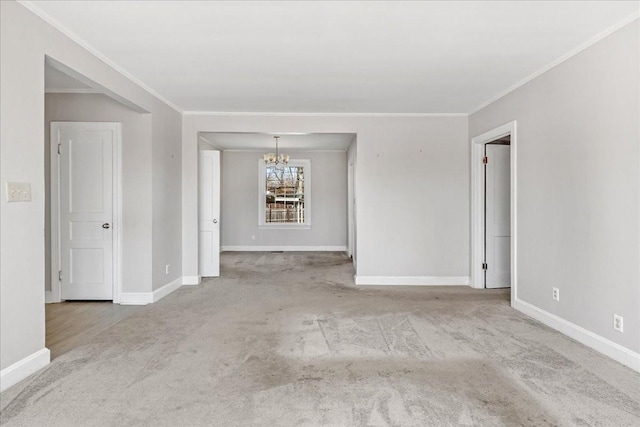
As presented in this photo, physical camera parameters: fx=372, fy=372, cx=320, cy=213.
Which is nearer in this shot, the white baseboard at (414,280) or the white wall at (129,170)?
the white wall at (129,170)

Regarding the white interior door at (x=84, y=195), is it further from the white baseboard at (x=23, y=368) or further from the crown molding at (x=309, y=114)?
the white baseboard at (x=23, y=368)

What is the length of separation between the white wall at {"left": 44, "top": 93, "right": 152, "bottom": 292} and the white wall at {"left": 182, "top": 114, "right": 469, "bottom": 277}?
1043 mm

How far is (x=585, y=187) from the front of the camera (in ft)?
10.4

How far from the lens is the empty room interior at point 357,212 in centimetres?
239

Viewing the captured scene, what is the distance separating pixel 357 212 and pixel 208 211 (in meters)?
2.39

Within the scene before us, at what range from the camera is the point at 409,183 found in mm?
5582

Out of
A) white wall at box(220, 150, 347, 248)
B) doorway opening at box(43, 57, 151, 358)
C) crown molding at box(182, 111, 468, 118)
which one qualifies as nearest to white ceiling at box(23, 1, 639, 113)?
doorway opening at box(43, 57, 151, 358)

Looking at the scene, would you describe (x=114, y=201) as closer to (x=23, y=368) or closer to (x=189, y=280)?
(x=189, y=280)

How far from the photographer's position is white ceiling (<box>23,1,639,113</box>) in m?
2.57

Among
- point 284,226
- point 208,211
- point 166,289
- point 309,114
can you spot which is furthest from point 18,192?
point 284,226

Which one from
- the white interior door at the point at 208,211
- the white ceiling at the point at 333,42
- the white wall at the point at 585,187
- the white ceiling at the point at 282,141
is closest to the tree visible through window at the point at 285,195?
the white ceiling at the point at 282,141

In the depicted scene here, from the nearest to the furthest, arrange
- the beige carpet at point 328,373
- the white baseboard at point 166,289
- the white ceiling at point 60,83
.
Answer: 1. the beige carpet at point 328,373
2. the white ceiling at point 60,83
3. the white baseboard at point 166,289

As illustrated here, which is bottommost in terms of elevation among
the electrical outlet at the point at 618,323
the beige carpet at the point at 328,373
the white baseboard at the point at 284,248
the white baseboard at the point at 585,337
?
the beige carpet at the point at 328,373

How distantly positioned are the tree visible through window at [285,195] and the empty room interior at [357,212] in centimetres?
360
